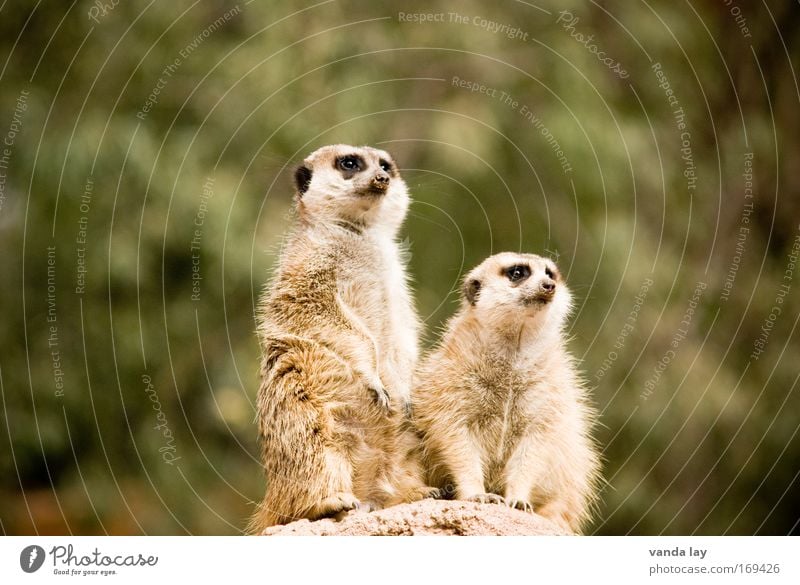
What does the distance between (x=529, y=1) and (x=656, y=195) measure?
62.1 inches

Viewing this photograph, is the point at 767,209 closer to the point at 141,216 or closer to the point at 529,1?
the point at 529,1

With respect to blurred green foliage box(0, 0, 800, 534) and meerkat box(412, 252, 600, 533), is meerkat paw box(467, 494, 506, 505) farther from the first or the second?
blurred green foliage box(0, 0, 800, 534)

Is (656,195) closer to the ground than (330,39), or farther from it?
closer to the ground

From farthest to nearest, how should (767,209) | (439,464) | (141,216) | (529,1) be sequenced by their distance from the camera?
(767,209), (529,1), (141,216), (439,464)

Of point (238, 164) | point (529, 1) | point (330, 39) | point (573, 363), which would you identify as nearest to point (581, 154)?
point (529, 1)

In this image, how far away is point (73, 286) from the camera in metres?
6.95
